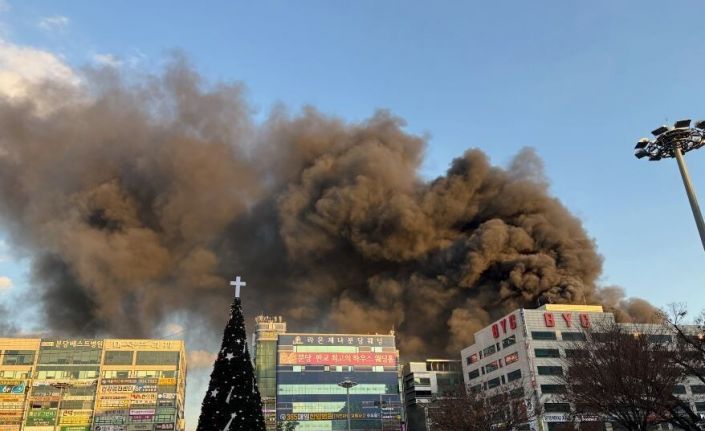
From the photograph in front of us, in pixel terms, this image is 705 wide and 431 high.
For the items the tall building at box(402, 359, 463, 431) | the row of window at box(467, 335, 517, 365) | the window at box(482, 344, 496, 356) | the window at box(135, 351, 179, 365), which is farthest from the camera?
the tall building at box(402, 359, 463, 431)

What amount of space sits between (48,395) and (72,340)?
8.75m

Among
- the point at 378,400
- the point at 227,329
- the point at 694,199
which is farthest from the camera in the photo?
the point at 378,400

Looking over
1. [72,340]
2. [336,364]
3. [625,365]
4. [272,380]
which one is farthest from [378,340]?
[625,365]

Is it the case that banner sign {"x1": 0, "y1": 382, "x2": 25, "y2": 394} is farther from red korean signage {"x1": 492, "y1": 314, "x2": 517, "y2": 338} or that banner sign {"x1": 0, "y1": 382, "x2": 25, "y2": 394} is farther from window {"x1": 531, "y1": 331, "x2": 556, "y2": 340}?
window {"x1": 531, "y1": 331, "x2": 556, "y2": 340}

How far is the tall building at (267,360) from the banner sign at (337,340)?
2.99 m

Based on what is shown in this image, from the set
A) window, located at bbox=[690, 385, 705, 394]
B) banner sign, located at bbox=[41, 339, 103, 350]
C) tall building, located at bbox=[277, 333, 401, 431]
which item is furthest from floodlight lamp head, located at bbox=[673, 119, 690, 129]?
banner sign, located at bbox=[41, 339, 103, 350]

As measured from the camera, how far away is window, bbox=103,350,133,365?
89.4 m

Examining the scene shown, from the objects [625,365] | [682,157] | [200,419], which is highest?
[682,157]

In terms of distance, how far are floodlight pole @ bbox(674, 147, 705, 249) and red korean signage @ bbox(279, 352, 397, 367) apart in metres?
86.0

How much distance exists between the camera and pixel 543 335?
76188 millimetres

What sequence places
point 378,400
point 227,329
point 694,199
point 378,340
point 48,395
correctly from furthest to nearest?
1. point 378,340
2. point 378,400
3. point 48,395
4. point 227,329
5. point 694,199

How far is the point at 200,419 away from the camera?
832 inches

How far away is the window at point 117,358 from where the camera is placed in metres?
89.4

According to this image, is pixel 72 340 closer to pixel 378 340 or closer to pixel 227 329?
pixel 378 340
